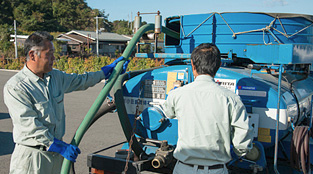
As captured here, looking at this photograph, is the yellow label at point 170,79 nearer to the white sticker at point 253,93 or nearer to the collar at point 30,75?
the white sticker at point 253,93

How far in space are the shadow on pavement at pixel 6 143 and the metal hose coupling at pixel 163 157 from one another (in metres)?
3.72

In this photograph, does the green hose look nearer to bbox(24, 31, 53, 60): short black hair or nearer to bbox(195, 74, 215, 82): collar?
bbox(24, 31, 53, 60): short black hair

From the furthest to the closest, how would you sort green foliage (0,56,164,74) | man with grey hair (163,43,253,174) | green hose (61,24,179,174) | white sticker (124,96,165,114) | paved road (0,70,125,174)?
green foliage (0,56,164,74) < paved road (0,70,125,174) < white sticker (124,96,165,114) < green hose (61,24,179,174) < man with grey hair (163,43,253,174)

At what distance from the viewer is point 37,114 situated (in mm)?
2771

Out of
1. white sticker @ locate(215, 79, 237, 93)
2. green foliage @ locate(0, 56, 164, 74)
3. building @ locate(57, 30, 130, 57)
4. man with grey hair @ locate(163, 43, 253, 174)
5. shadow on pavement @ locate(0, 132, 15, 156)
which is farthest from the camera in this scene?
building @ locate(57, 30, 130, 57)

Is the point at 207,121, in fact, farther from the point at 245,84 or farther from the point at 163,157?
the point at 245,84

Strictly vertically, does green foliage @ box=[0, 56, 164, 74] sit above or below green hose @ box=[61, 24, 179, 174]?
above

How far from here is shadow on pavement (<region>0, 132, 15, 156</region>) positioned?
588cm

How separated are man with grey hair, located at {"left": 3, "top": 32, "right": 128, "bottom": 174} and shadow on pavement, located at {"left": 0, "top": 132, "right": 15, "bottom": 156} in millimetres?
3448

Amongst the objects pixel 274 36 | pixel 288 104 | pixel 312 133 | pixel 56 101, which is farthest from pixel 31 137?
pixel 312 133

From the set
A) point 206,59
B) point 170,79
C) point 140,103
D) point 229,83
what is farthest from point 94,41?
point 206,59

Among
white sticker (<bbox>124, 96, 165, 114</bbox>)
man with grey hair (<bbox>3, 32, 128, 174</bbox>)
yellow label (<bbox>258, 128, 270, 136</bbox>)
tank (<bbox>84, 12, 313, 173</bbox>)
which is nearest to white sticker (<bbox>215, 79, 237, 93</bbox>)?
tank (<bbox>84, 12, 313, 173</bbox>)

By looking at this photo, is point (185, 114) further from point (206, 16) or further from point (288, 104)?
→ point (206, 16)

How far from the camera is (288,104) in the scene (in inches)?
136
